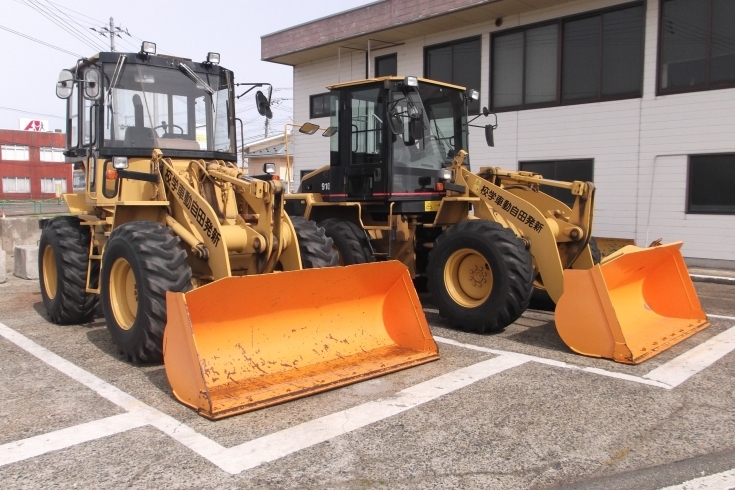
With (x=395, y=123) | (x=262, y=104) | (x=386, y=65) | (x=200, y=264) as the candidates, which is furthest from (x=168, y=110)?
(x=386, y=65)

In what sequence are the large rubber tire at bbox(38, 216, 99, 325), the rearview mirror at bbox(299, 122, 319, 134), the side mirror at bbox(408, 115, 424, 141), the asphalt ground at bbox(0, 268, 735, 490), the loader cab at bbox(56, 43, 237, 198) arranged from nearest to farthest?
the asphalt ground at bbox(0, 268, 735, 490)
the loader cab at bbox(56, 43, 237, 198)
the large rubber tire at bbox(38, 216, 99, 325)
the side mirror at bbox(408, 115, 424, 141)
the rearview mirror at bbox(299, 122, 319, 134)

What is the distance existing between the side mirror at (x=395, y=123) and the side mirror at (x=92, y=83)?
3207 mm

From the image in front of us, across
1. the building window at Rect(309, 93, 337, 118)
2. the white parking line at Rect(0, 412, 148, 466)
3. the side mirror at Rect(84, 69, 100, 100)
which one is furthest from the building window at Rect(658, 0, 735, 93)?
the white parking line at Rect(0, 412, 148, 466)

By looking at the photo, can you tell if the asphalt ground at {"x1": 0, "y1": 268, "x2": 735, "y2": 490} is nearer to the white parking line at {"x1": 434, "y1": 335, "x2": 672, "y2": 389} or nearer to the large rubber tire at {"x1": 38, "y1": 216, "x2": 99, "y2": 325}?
the white parking line at {"x1": 434, "y1": 335, "x2": 672, "y2": 389}

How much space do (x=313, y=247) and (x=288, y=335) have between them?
4.48 ft

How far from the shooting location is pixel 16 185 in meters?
58.2

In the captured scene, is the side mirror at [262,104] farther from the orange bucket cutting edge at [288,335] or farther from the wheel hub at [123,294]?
the orange bucket cutting edge at [288,335]

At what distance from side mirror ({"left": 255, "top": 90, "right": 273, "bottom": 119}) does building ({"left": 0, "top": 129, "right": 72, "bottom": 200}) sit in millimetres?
55394

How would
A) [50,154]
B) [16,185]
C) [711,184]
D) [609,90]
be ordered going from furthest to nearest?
1. [50,154]
2. [16,185]
3. [609,90]
4. [711,184]

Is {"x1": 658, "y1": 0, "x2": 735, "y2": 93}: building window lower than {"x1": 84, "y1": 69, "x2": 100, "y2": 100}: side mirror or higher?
higher

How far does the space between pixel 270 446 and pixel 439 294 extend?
11.9 ft

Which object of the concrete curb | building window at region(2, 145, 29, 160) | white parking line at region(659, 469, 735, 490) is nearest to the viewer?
white parking line at region(659, 469, 735, 490)

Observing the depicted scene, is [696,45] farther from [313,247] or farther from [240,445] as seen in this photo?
[240,445]

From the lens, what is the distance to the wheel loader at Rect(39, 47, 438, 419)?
4805 mm
